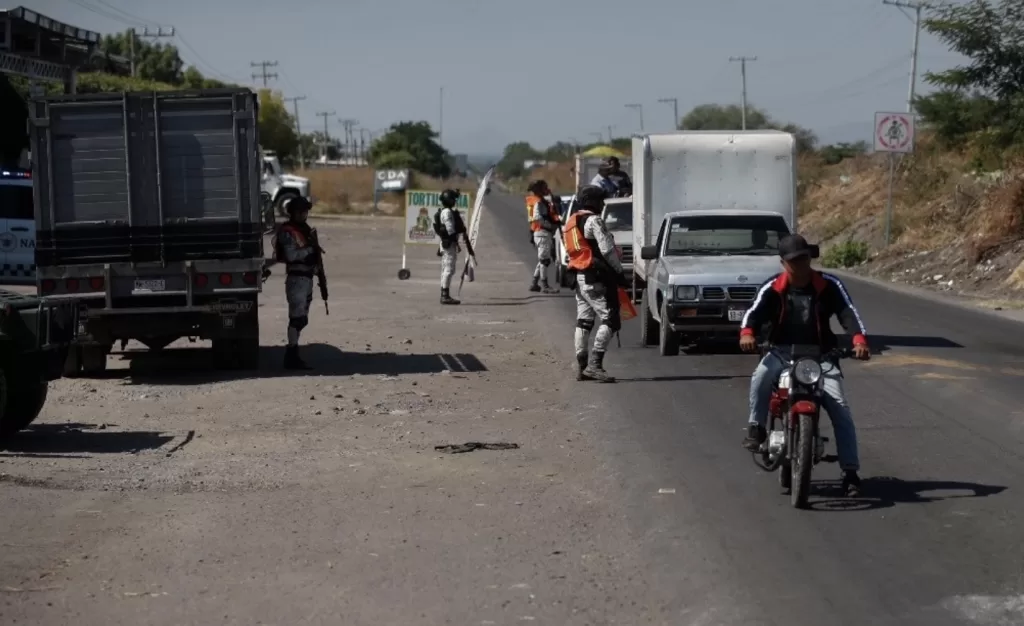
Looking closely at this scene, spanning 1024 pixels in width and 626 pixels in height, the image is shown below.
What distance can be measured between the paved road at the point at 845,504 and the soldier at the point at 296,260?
341 cm

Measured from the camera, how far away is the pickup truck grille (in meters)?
15.8

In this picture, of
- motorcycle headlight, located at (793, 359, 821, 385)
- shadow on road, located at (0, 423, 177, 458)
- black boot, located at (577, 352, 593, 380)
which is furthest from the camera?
black boot, located at (577, 352, 593, 380)

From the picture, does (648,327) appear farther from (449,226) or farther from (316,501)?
(316,501)

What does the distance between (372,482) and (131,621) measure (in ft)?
11.3

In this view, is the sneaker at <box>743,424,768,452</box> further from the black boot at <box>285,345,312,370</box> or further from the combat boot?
the black boot at <box>285,345,312,370</box>

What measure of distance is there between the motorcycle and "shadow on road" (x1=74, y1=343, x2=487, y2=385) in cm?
733

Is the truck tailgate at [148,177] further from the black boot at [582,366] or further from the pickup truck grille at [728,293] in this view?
the pickup truck grille at [728,293]

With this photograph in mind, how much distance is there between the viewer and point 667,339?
16484mm

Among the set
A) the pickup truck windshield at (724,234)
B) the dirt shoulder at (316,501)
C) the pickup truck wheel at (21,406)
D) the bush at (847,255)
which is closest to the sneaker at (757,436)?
the dirt shoulder at (316,501)

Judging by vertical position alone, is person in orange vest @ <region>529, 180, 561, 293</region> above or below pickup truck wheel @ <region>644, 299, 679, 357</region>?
above

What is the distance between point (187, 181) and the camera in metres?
15.8

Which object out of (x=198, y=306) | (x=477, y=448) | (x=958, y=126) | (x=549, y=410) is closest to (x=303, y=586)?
(x=477, y=448)

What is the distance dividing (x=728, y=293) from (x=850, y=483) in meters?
7.03

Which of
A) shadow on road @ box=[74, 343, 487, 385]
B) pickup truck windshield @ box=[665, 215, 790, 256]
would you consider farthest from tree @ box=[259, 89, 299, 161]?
pickup truck windshield @ box=[665, 215, 790, 256]
